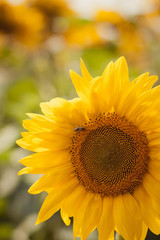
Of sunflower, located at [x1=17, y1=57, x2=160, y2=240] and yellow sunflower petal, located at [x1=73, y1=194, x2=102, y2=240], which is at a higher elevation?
sunflower, located at [x1=17, y1=57, x2=160, y2=240]

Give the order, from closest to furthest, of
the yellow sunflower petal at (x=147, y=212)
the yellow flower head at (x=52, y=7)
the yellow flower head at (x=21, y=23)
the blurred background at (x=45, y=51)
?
the yellow sunflower petal at (x=147, y=212) → the blurred background at (x=45, y=51) → the yellow flower head at (x=21, y=23) → the yellow flower head at (x=52, y=7)

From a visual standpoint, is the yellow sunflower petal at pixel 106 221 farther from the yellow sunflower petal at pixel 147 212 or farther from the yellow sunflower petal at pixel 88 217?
the yellow sunflower petal at pixel 147 212

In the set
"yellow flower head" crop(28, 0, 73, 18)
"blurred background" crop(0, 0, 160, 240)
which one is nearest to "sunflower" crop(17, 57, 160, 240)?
"blurred background" crop(0, 0, 160, 240)

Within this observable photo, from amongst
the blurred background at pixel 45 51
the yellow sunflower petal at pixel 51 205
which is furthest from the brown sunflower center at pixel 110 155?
the blurred background at pixel 45 51

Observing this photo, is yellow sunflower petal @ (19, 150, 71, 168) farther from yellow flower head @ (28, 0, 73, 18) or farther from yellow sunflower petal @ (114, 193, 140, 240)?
yellow flower head @ (28, 0, 73, 18)

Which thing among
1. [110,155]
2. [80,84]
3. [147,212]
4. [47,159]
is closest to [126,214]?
[147,212]

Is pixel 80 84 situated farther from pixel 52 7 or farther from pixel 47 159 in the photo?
pixel 52 7
